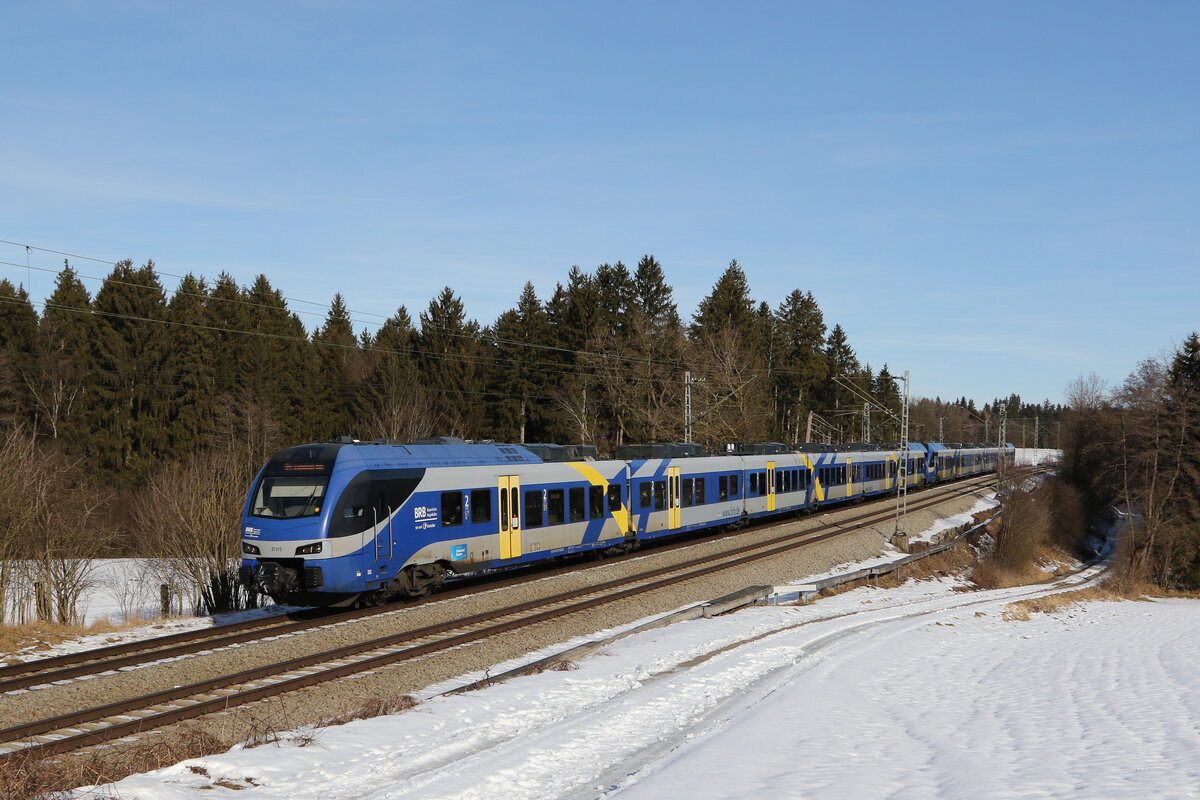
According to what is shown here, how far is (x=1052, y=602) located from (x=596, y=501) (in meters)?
15.6

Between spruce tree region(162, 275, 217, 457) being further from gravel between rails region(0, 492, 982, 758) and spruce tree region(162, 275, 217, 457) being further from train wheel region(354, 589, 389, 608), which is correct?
train wheel region(354, 589, 389, 608)

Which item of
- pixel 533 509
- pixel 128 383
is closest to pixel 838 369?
pixel 128 383

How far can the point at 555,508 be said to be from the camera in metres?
24.1

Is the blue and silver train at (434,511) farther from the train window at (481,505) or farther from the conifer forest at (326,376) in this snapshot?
the conifer forest at (326,376)

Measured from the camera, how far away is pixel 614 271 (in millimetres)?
79125

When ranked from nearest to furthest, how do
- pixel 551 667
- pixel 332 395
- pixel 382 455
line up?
pixel 551 667, pixel 382 455, pixel 332 395

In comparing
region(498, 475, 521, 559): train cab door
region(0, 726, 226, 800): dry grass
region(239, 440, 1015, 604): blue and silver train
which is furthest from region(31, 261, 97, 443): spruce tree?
region(0, 726, 226, 800): dry grass

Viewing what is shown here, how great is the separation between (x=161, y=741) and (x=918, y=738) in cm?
852

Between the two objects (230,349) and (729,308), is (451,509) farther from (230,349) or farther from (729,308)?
(729,308)

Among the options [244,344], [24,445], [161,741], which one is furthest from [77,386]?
[161,741]

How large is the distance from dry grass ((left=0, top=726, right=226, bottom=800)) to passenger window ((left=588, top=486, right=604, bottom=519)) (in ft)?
51.4

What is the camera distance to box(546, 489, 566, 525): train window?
2386cm

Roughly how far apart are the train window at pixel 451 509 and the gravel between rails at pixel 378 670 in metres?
1.69

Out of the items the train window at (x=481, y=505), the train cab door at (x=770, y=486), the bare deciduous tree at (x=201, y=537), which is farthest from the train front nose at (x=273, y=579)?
the train cab door at (x=770, y=486)
